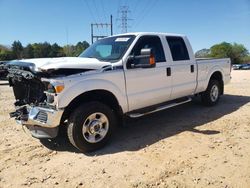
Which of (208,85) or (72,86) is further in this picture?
(208,85)

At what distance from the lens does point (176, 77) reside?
6.09m

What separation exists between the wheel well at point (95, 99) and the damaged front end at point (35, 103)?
260 mm

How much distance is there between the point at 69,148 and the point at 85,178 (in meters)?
1.25

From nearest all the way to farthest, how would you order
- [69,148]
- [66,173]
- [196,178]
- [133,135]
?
1. [196,178]
2. [66,173]
3. [69,148]
4. [133,135]

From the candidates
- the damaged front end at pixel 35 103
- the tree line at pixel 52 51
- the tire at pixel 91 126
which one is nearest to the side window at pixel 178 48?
the tire at pixel 91 126

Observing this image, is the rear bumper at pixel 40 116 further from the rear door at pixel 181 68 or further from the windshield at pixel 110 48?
the rear door at pixel 181 68

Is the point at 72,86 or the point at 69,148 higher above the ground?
the point at 72,86

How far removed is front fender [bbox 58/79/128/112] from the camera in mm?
4203

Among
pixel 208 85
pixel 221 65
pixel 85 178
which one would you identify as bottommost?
pixel 85 178

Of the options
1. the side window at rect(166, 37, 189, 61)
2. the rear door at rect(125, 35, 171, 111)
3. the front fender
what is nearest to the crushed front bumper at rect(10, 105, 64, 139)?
the front fender

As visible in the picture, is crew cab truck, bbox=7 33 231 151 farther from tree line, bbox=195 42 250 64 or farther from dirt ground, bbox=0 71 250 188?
tree line, bbox=195 42 250 64

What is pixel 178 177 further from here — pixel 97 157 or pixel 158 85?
pixel 158 85

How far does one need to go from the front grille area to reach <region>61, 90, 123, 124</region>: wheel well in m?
0.28

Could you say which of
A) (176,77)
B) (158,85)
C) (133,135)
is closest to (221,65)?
(176,77)
